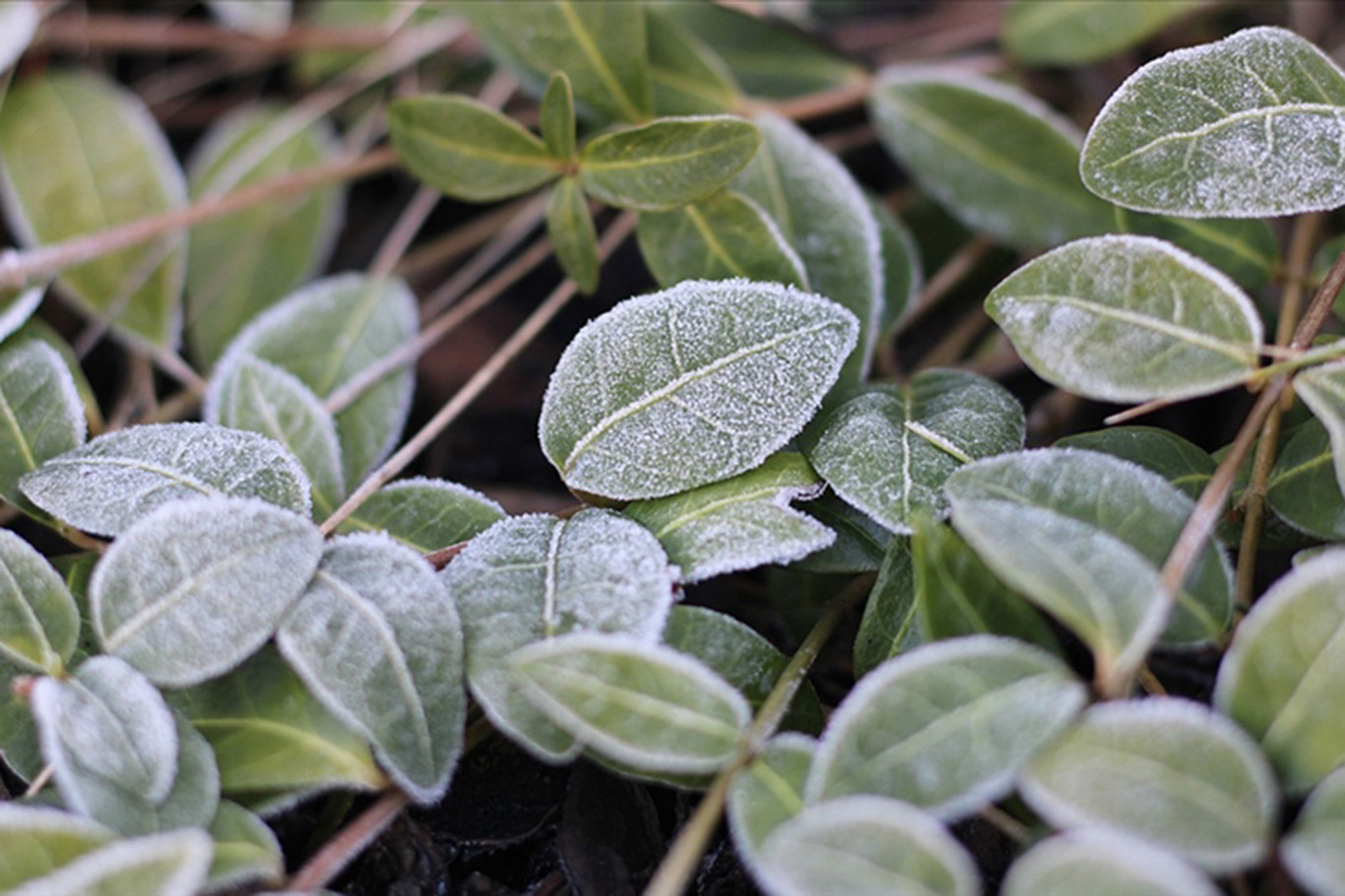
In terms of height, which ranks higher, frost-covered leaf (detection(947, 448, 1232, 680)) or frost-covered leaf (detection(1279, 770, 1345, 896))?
frost-covered leaf (detection(947, 448, 1232, 680))

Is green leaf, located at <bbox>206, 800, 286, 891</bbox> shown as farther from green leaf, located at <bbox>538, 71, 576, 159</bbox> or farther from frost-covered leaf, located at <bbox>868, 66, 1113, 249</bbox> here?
frost-covered leaf, located at <bbox>868, 66, 1113, 249</bbox>

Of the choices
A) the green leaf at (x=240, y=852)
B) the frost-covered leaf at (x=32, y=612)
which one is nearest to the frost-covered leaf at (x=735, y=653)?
the green leaf at (x=240, y=852)

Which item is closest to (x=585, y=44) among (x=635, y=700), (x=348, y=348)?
(x=348, y=348)

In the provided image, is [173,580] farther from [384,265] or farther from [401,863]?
[384,265]

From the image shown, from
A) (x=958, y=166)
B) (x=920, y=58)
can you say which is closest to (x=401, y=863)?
(x=958, y=166)

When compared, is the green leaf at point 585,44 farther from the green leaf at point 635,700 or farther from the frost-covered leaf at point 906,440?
the green leaf at point 635,700

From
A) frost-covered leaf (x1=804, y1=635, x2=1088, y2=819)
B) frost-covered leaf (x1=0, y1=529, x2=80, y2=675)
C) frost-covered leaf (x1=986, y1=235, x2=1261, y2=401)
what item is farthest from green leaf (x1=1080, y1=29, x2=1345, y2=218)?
frost-covered leaf (x1=0, y1=529, x2=80, y2=675)
